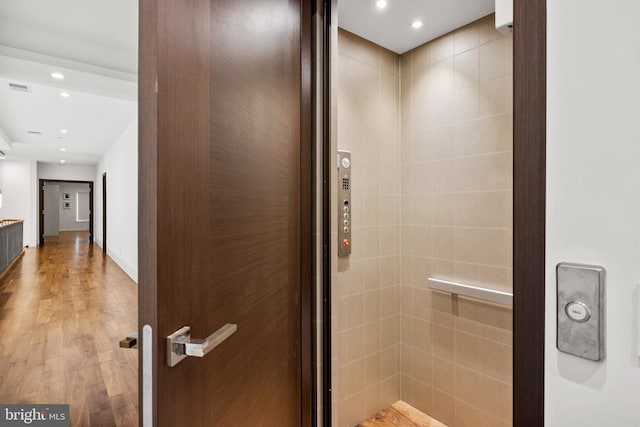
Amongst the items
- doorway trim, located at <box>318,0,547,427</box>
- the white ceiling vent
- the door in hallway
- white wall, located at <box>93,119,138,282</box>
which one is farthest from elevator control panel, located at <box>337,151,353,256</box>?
the white ceiling vent

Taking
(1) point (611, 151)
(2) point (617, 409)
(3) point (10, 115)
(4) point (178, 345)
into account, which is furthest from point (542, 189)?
(3) point (10, 115)

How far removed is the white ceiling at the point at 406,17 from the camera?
5.76 ft

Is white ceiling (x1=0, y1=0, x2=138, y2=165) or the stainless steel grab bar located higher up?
white ceiling (x1=0, y1=0, x2=138, y2=165)

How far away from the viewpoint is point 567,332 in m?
0.62

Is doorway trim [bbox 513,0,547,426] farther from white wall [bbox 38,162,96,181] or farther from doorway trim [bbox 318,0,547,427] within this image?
white wall [bbox 38,162,96,181]

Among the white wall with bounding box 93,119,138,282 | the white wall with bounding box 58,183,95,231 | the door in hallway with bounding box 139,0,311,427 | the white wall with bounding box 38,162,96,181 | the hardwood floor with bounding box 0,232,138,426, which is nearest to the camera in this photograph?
the door in hallway with bounding box 139,0,311,427

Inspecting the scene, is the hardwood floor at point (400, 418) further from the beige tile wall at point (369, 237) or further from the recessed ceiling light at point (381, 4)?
the recessed ceiling light at point (381, 4)

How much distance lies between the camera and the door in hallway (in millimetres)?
648

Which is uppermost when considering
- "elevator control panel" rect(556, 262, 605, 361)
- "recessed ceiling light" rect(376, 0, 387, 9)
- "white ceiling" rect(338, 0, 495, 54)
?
"recessed ceiling light" rect(376, 0, 387, 9)

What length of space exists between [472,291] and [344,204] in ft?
2.76

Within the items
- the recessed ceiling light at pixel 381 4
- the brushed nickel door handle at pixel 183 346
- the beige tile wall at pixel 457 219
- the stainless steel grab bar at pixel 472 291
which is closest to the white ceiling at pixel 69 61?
the recessed ceiling light at pixel 381 4

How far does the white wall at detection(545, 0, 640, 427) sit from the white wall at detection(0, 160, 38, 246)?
11.8 meters

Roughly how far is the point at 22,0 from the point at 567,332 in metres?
3.11

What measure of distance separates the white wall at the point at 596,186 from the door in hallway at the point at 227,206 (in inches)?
27.6
